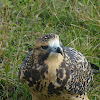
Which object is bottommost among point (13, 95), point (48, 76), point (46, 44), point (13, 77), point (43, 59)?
point (13, 95)

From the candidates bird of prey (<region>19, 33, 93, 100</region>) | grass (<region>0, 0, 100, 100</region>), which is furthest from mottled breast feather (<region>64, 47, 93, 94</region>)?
grass (<region>0, 0, 100, 100</region>)

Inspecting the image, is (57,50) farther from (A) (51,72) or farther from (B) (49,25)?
(B) (49,25)

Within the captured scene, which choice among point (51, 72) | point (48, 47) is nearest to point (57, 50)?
point (48, 47)

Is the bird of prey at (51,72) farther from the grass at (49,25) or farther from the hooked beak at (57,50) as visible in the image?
the grass at (49,25)

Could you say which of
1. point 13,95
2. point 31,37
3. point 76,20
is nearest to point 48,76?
point 13,95

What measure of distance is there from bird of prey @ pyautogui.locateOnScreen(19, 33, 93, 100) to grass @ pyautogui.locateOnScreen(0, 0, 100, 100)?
1.15 meters

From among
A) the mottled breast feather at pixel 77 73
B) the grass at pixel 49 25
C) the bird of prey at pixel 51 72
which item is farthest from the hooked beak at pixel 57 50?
the grass at pixel 49 25

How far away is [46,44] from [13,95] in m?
1.62

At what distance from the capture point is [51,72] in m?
3.58

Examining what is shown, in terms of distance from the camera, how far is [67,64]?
12.4 ft

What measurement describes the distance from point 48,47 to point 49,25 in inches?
112

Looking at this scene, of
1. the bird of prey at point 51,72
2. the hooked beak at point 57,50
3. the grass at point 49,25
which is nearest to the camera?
the hooked beak at point 57,50

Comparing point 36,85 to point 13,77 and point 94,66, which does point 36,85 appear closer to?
point 13,77

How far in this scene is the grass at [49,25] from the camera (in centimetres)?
534
